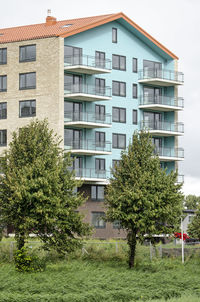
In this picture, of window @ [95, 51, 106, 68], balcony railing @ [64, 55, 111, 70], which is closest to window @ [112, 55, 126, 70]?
balcony railing @ [64, 55, 111, 70]

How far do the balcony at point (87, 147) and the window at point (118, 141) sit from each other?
56.9 inches

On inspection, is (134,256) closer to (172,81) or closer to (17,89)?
(17,89)

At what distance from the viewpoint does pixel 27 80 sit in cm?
5575

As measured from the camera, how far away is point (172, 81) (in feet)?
203

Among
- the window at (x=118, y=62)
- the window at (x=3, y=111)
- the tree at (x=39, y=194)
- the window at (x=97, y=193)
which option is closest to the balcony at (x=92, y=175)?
the window at (x=97, y=193)

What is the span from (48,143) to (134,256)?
780 cm

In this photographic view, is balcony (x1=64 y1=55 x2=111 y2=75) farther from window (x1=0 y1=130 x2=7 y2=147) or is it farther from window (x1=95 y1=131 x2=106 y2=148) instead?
window (x1=0 y1=130 x2=7 y2=147)

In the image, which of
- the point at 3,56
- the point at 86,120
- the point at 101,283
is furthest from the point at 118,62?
the point at 101,283

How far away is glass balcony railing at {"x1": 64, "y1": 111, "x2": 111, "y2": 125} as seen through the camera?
55.9 m

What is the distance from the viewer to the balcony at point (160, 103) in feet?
200

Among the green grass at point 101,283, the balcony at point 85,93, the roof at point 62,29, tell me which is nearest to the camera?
the green grass at point 101,283

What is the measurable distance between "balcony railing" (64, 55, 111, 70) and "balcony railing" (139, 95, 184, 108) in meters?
5.01

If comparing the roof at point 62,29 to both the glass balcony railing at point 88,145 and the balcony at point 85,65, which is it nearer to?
the balcony at point 85,65

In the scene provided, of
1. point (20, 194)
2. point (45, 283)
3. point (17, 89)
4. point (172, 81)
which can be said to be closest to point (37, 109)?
point (17, 89)
